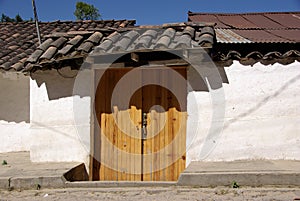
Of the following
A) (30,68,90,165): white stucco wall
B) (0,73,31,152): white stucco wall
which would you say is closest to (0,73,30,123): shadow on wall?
(0,73,31,152): white stucco wall

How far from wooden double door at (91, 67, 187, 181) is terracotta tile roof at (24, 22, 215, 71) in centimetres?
71

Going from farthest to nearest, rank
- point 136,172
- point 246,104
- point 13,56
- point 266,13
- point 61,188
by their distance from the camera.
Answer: point 266,13 < point 13,56 < point 136,172 < point 246,104 < point 61,188

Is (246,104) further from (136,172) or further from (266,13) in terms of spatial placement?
(266,13)

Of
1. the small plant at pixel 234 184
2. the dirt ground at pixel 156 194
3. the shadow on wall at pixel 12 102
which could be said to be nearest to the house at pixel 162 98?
the small plant at pixel 234 184

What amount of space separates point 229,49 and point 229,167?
2.17m

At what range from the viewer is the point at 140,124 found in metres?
7.41

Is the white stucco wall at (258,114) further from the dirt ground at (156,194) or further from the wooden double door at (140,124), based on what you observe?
the dirt ground at (156,194)

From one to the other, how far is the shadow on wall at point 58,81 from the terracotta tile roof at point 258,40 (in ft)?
8.86

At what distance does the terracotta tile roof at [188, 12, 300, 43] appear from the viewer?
7379 mm

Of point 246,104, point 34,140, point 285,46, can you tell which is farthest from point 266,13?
point 34,140

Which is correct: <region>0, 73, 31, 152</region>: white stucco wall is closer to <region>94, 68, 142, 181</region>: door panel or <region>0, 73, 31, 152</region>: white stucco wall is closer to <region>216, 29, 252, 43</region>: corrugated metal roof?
<region>94, 68, 142, 181</region>: door panel

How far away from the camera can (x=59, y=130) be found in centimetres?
755

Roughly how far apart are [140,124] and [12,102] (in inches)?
152

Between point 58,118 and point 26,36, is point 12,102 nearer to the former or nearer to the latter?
point 26,36
